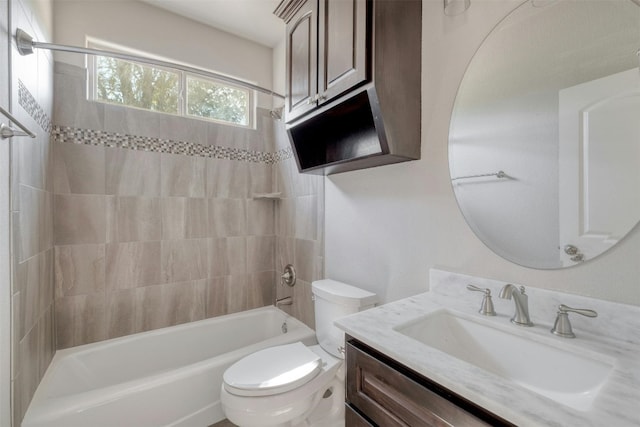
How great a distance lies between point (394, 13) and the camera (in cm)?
118

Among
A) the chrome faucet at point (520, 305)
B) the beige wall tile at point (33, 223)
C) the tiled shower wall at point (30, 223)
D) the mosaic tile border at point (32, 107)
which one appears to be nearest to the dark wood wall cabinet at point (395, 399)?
the chrome faucet at point (520, 305)

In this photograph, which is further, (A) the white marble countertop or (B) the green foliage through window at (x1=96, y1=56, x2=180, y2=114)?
(B) the green foliage through window at (x1=96, y1=56, x2=180, y2=114)

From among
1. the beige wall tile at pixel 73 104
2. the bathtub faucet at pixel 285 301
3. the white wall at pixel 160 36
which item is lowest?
the bathtub faucet at pixel 285 301

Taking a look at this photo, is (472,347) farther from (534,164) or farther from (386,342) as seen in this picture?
(534,164)

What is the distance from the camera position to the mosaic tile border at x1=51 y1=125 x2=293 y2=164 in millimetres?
1789

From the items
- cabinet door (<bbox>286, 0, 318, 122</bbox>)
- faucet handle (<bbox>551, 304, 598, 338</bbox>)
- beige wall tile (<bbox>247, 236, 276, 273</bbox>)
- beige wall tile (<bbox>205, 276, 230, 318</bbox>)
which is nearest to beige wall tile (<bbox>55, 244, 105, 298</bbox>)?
beige wall tile (<bbox>205, 276, 230, 318</bbox>)

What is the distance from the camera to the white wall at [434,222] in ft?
2.72

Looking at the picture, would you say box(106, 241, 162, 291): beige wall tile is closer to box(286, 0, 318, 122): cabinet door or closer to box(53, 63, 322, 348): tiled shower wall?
box(53, 63, 322, 348): tiled shower wall

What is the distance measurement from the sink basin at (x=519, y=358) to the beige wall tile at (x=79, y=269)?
2.02 metres

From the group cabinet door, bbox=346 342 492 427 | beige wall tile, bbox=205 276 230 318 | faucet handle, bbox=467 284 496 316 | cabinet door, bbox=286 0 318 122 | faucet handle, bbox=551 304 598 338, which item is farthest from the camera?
beige wall tile, bbox=205 276 230 318

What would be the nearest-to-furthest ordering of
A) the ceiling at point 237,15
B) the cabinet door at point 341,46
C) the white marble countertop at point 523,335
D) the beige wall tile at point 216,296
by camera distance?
the white marble countertop at point 523,335 → the cabinet door at point 341,46 → the ceiling at point 237,15 → the beige wall tile at point 216,296

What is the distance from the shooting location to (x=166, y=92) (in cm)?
220

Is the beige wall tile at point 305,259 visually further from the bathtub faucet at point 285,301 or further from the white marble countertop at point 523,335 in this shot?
the white marble countertop at point 523,335

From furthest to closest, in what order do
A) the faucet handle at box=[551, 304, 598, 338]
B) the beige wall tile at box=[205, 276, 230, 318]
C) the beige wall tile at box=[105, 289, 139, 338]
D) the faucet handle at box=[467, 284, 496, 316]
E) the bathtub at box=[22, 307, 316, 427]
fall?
1. the beige wall tile at box=[205, 276, 230, 318]
2. the beige wall tile at box=[105, 289, 139, 338]
3. the bathtub at box=[22, 307, 316, 427]
4. the faucet handle at box=[467, 284, 496, 316]
5. the faucet handle at box=[551, 304, 598, 338]
